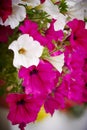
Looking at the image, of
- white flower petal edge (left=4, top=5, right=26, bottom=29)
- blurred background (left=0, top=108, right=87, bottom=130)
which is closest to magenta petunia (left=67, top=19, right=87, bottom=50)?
white flower petal edge (left=4, top=5, right=26, bottom=29)

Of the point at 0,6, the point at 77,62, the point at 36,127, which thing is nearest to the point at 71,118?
the point at 36,127

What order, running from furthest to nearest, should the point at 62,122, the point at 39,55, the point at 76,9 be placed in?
the point at 62,122 → the point at 76,9 → the point at 39,55

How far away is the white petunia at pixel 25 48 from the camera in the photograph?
1.72 ft

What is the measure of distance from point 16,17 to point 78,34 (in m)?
0.13

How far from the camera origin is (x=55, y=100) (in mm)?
610

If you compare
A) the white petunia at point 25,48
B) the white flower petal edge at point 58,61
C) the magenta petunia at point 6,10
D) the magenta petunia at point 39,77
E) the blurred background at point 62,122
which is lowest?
the blurred background at point 62,122

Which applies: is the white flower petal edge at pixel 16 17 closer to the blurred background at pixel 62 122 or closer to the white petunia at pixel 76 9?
the white petunia at pixel 76 9

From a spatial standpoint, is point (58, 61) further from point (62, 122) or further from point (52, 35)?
point (62, 122)

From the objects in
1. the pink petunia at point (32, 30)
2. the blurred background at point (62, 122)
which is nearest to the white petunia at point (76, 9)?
the pink petunia at point (32, 30)

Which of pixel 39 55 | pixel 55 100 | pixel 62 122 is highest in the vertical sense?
pixel 39 55

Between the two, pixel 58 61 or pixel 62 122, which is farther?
pixel 62 122

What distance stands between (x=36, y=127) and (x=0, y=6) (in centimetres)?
61

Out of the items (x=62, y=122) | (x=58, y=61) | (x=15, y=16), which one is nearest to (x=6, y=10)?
(x=15, y=16)

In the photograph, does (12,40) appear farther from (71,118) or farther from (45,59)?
(71,118)
